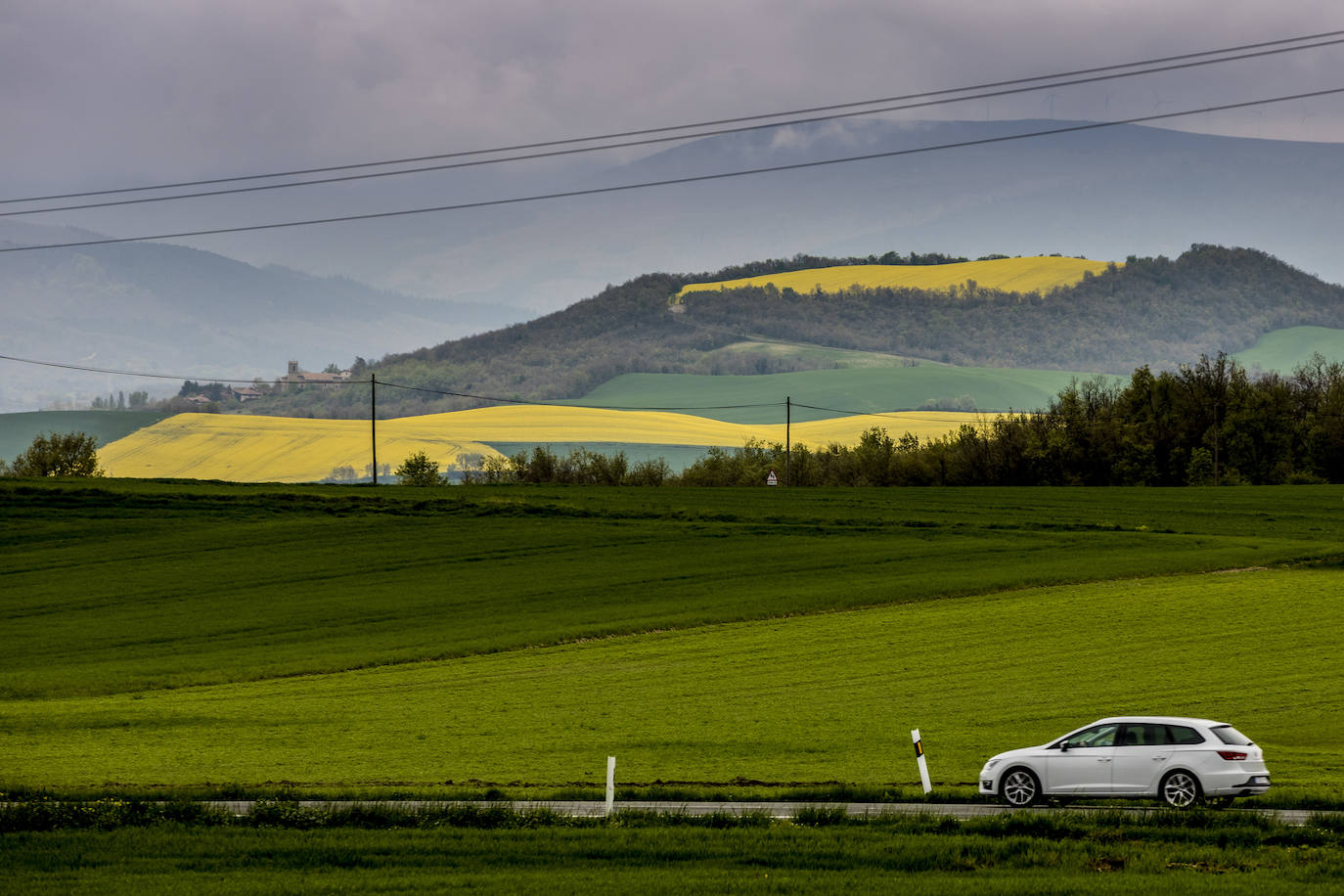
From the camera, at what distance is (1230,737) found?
21.0 metres

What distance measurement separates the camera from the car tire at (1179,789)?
20.9 m

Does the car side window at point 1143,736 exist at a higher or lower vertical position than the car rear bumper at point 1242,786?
higher

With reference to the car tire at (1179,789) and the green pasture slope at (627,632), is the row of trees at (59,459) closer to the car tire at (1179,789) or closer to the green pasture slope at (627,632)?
the green pasture slope at (627,632)

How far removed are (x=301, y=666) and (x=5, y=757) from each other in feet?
47.6

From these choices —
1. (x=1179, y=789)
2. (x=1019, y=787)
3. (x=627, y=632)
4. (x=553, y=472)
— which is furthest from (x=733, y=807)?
(x=553, y=472)

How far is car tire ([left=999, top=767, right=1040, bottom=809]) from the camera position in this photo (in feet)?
71.5

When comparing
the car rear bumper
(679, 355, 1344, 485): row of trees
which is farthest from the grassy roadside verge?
(679, 355, 1344, 485): row of trees

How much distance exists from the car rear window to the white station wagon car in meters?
0.02

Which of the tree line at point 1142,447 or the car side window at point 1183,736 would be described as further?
the tree line at point 1142,447

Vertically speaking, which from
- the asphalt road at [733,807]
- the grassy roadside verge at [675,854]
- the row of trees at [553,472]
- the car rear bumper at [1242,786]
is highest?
the row of trees at [553,472]

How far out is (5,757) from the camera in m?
29.5

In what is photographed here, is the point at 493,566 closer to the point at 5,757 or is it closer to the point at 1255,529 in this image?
the point at 5,757

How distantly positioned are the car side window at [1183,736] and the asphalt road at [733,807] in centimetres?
115

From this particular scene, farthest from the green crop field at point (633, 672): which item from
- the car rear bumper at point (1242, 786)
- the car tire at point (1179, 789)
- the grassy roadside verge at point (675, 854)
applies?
the car tire at point (1179, 789)
